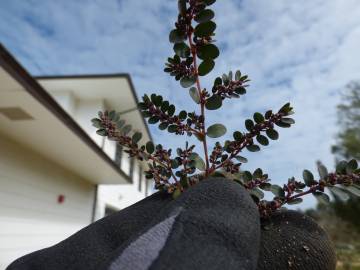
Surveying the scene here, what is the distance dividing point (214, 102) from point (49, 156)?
623cm

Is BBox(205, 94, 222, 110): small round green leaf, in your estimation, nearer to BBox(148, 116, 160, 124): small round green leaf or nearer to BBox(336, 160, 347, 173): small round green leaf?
BBox(148, 116, 160, 124): small round green leaf

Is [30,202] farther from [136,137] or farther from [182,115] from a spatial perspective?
[182,115]

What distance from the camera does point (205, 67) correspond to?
59cm

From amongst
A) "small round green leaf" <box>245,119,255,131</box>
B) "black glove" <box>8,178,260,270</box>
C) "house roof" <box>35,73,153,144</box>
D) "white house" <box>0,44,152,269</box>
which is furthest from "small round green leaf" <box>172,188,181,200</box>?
"house roof" <box>35,73,153,144</box>

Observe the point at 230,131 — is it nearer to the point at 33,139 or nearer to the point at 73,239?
the point at 73,239

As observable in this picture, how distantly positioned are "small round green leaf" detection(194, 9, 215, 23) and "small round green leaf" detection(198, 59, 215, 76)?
0.08 metres

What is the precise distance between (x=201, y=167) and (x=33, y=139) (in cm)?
505

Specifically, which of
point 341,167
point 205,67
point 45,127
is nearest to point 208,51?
point 205,67

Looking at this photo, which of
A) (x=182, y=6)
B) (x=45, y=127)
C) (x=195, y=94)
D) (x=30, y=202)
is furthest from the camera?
(x=30, y=202)

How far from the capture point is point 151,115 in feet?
2.36

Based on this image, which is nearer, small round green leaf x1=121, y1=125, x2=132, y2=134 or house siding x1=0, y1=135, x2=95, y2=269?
small round green leaf x1=121, y1=125, x2=132, y2=134

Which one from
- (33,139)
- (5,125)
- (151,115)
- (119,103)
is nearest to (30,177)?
(33,139)

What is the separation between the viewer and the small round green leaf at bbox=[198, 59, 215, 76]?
580mm

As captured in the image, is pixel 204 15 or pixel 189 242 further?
pixel 204 15
